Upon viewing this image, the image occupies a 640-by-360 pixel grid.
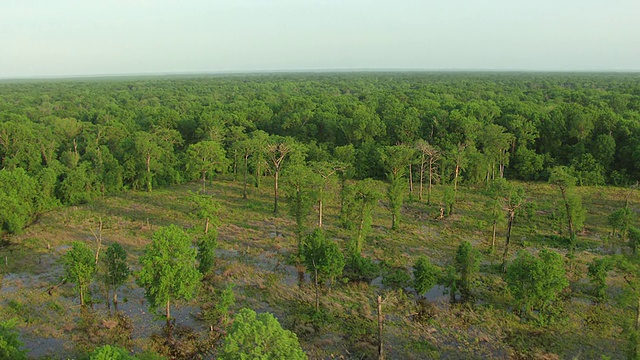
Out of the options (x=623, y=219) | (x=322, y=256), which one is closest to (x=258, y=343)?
(x=322, y=256)

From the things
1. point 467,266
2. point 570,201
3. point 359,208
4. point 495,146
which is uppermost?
point 495,146

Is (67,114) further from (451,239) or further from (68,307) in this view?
(451,239)

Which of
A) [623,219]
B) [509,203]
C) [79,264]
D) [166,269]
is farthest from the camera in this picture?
[623,219]

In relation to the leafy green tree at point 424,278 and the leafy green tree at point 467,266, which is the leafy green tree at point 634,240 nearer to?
the leafy green tree at point 467,266

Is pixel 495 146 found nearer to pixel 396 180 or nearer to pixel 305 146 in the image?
pixel 396 180

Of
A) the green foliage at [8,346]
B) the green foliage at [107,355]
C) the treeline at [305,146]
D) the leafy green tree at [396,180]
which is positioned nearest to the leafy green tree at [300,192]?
the leafy green tree at [396,180]

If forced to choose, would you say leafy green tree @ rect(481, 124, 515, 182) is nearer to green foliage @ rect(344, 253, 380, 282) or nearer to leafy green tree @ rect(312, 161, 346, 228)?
leafy green tree @ rect(312, 161, 346, 228)
